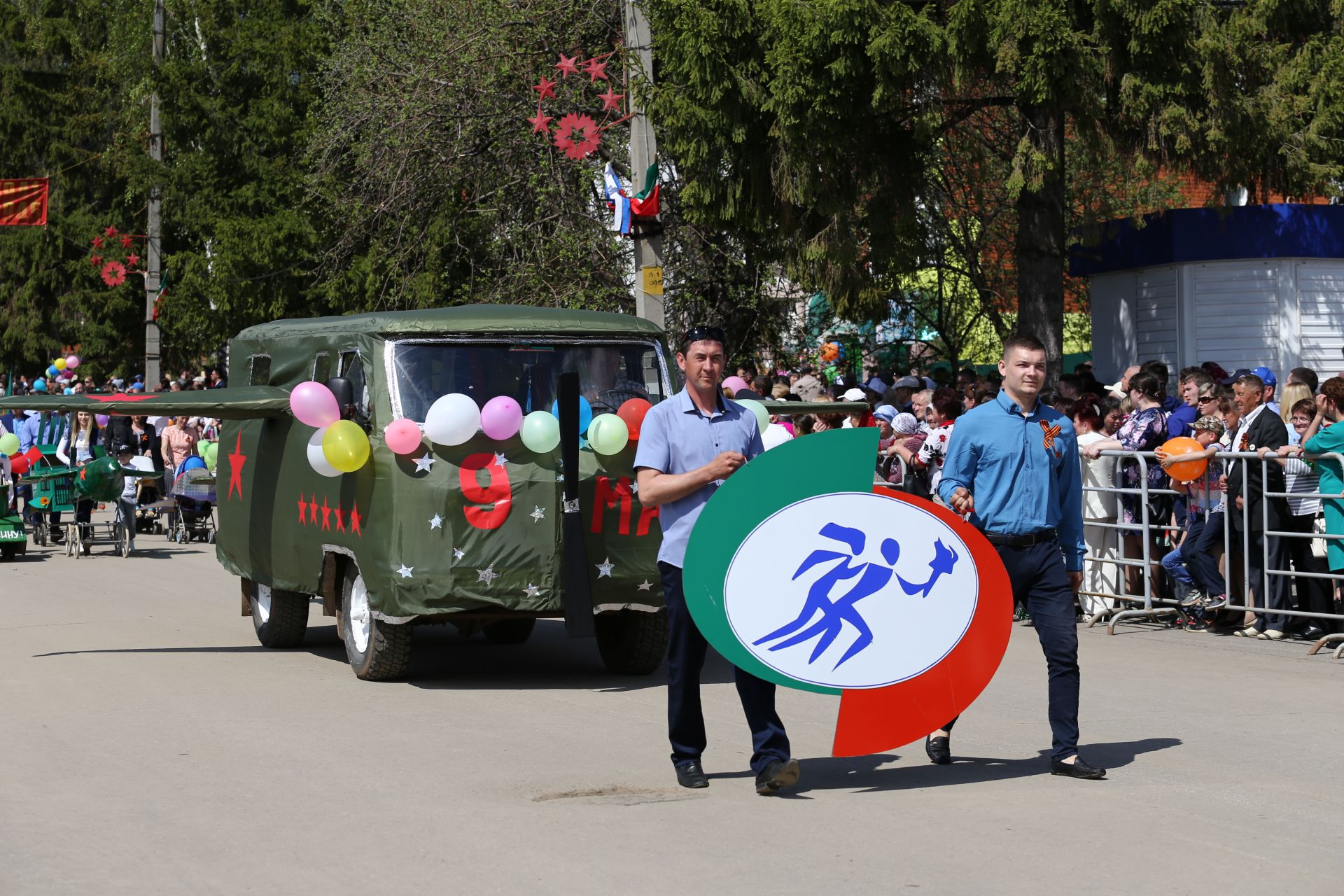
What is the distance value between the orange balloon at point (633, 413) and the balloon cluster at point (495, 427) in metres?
0.11

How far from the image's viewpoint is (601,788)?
7828 millimetres

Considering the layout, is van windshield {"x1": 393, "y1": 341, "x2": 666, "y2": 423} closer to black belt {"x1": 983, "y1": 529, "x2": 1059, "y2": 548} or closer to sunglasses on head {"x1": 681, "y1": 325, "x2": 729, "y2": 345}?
sunglasses on head {"x1": 681, "y1": 325, "x2": 729, "y2": 345}

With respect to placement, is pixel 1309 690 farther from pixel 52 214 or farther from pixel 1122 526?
pixel 52 214

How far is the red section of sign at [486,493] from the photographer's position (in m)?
10.8

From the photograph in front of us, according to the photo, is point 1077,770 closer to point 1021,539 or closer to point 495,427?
point 1021,539

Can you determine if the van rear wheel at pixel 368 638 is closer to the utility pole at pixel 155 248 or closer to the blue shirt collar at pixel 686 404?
the blue shirt collar at pixel 686 404

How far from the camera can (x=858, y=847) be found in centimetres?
665

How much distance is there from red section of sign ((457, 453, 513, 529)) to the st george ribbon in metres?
3.44

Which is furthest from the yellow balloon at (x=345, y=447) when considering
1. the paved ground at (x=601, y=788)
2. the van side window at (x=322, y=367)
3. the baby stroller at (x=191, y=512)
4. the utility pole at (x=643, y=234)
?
the baby stroller at (x=191, y=512)

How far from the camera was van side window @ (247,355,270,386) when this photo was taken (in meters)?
13.2

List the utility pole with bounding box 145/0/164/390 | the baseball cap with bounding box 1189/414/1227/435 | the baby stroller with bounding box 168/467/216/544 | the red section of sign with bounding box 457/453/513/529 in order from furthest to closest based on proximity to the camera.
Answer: the utility pole with bounding box 145/0/164/390 < the baby stroller with bounding box 168/467/216/544 < the baseball cap with bounding box 1189/414/1227/435 < the red section of sign with bounding box 457/453/513/529

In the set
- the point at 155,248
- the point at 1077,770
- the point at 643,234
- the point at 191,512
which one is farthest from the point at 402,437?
the point at 155,248

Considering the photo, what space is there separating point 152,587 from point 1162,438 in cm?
989

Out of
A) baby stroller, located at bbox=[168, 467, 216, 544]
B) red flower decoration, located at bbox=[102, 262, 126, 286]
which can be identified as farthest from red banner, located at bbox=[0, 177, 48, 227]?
baby stroller, located at bbox=[168, 467, 216, 544]
